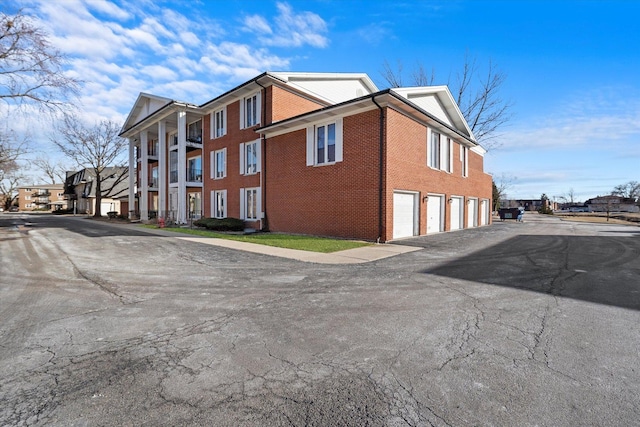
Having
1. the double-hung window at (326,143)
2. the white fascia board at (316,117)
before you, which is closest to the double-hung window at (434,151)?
the white fascia board at (316,117)

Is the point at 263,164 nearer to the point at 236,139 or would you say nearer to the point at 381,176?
the point at 236,139

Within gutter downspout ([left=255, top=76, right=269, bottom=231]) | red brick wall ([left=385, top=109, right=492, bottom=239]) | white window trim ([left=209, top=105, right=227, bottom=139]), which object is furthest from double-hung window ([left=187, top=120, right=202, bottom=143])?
red brick wall ([left=385, top=109, right=492, bottom=239])

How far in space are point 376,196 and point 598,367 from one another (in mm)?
10316

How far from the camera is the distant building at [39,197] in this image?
8250 cm

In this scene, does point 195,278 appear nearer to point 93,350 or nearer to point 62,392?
point 93,350

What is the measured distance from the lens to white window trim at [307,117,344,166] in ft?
47.2

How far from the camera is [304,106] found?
64.7 ft

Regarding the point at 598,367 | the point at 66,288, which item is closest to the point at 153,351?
the point at 66,288

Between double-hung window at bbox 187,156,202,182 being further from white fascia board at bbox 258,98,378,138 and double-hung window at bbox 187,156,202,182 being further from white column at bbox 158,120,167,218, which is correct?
white fascia board at bbox 258,98,378,138

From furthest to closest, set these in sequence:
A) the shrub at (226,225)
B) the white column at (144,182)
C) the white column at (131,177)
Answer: the white column at (131,177) < the white column at (144,182) < the shrub at (226,225)

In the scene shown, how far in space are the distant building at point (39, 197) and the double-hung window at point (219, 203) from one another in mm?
83833

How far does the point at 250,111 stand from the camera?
19844 mm

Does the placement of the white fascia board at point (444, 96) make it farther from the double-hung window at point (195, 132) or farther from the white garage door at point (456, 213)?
the double-hung window at point (195, 132)

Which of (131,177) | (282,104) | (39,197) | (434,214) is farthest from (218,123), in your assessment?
(39,197)
